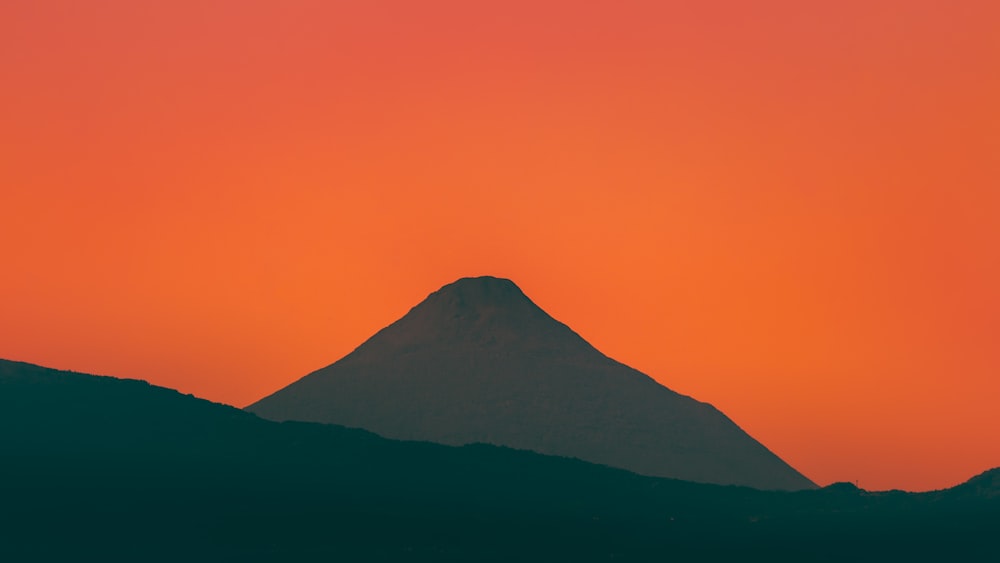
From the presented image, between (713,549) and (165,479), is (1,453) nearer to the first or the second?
(165,479)

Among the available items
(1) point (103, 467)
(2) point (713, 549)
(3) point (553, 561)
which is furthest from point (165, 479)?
(2) point (713, 549)

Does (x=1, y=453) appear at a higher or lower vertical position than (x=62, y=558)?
higher

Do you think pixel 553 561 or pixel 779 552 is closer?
pixel 553 561

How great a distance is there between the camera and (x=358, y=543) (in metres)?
176

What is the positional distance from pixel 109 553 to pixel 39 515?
14.4 metres

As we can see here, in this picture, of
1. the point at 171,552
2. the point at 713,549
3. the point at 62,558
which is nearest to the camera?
the point at 62,558

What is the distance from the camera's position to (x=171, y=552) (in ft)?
520

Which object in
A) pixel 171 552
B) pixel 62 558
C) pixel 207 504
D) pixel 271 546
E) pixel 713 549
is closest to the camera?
pixel 62 558

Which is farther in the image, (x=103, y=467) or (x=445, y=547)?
(x=103, y=467)

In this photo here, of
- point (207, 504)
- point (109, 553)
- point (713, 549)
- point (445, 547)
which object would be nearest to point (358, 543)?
point (445, 547)

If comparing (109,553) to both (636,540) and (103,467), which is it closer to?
(103,467)

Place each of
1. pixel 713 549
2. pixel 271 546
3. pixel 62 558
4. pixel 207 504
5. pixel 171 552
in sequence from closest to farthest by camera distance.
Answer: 1. pixel 62 558
2. pixel 171 552
3. pixel 271 546
4. pixel 207 504
5. pixel 713 549

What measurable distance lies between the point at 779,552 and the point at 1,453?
104523mm

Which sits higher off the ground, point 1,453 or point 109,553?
point 1,453
